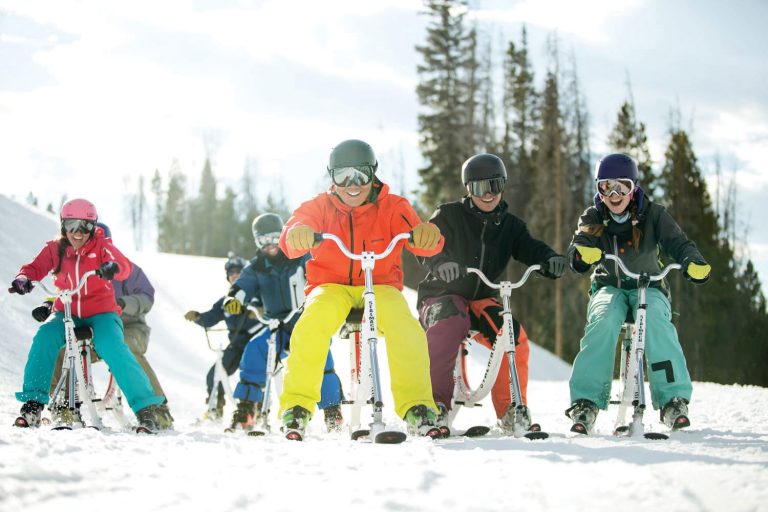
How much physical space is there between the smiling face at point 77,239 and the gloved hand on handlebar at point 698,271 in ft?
15.3

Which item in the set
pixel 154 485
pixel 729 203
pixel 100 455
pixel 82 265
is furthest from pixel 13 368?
pixel 729 203

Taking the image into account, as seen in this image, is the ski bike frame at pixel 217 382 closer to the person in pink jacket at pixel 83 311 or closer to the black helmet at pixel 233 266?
the black helmet at pixel 233 266

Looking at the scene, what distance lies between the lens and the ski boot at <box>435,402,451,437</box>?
481cm

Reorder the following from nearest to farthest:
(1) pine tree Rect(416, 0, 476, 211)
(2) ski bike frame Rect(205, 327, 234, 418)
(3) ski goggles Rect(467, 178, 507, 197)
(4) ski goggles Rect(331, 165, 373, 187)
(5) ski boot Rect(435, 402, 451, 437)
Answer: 1. (5) ski boot Rect(435, 402, 451, 437)
2. (4) ski goggles Rect(331, 165, 373, 187)
3. (3) ski goggles Rect(467, 178, 507, 197)
4. (2) ski bike frame Rect(205, 327, 234, 418)
5. (1) pine tree Rect(416, 0, 476, 211)

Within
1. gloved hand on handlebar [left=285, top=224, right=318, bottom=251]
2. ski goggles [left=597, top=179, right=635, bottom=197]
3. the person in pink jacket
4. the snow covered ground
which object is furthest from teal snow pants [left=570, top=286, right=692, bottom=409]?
the person in pink jacket

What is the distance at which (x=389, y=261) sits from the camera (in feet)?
16.8

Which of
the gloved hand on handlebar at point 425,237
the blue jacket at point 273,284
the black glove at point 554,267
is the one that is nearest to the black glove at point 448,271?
the gloved hand on handlebar at point 425,237

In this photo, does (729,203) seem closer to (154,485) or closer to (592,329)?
(592,329)

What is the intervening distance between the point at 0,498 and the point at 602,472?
2065 millimetres

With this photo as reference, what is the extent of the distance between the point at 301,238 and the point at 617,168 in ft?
8.08

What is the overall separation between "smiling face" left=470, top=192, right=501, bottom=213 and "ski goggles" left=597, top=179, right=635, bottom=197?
0.83 m

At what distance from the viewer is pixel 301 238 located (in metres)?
4.45

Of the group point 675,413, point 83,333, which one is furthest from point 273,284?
point 675,413

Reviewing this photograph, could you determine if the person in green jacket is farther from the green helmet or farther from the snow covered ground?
the green helmet
